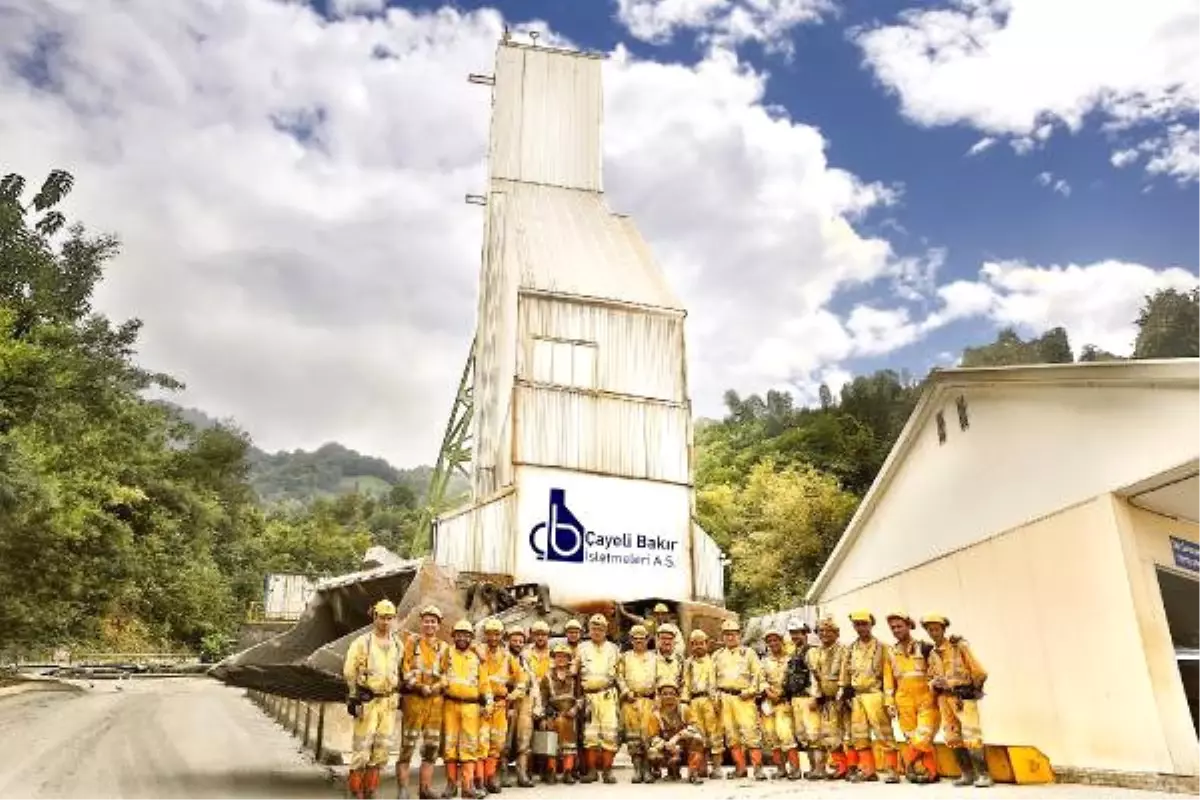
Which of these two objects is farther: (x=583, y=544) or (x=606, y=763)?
(x=583, y=544)

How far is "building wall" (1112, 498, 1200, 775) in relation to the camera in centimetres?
805

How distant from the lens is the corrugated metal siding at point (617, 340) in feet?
61.2

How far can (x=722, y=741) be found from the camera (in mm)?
10180

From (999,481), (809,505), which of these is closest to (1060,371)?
(999,481)

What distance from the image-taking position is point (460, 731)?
8.34 m

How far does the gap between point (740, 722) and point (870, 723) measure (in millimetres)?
1473

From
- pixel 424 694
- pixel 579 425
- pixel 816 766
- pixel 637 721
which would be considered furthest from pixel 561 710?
pixel 579 425

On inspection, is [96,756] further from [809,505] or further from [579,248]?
[809,505]

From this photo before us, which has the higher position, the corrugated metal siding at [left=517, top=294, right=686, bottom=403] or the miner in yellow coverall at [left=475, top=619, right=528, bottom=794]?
the corrugated metal siding at [left=517, top=294, right=686, bottom=403]

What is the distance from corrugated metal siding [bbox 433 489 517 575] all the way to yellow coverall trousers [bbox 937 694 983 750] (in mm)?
9575

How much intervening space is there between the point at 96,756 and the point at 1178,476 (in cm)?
1311

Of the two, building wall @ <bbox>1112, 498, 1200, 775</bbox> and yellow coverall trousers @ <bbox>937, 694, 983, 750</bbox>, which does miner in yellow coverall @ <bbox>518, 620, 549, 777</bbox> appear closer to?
yellow coverall trousers @ <bbox>937, 694, 983, 750</bbox>

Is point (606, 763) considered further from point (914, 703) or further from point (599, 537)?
point (599, 537)

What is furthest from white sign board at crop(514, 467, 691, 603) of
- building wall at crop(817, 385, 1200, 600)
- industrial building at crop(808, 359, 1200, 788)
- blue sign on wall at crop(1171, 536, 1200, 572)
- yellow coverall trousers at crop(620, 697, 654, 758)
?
blue sign on wall at crop(1171, 536, 1200, 572)
